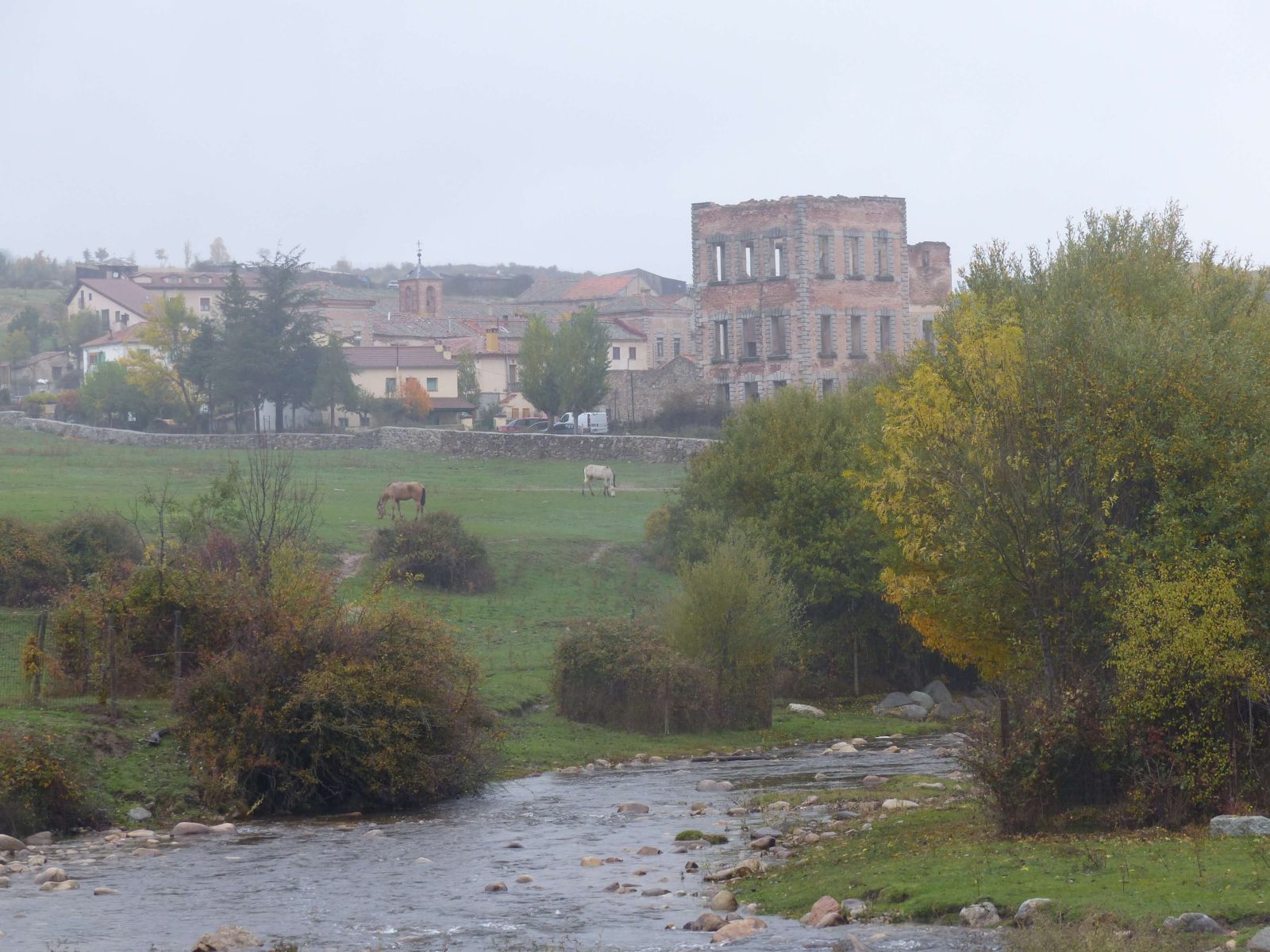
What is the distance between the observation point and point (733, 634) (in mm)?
39000

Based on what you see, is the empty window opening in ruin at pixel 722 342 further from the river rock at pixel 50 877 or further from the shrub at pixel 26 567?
the river rock at pixel 50 877

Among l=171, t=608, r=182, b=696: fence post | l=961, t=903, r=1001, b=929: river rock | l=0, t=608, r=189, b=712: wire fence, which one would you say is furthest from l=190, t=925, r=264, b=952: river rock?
l=0, t=608, r=189, b=712: wire fence

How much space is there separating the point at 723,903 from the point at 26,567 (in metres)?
30.3

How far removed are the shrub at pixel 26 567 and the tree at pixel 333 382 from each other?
184 feet

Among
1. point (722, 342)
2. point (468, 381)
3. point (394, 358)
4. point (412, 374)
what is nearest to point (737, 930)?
point (722, 342)

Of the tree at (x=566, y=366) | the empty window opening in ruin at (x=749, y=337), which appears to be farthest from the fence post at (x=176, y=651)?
the tree at (x=566, y=366)

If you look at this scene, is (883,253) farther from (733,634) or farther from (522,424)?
(733,634)

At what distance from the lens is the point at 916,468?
96.0 ft

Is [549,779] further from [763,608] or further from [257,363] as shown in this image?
[257,363]

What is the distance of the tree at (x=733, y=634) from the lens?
1528 inches

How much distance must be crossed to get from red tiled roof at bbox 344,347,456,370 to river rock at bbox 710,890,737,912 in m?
104

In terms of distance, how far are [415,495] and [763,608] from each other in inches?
959

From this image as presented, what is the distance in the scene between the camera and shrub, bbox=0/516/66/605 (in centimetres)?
4159

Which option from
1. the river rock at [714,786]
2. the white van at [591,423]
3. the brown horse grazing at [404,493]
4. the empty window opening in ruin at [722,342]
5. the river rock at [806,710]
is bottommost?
the river rock at [806,710]
